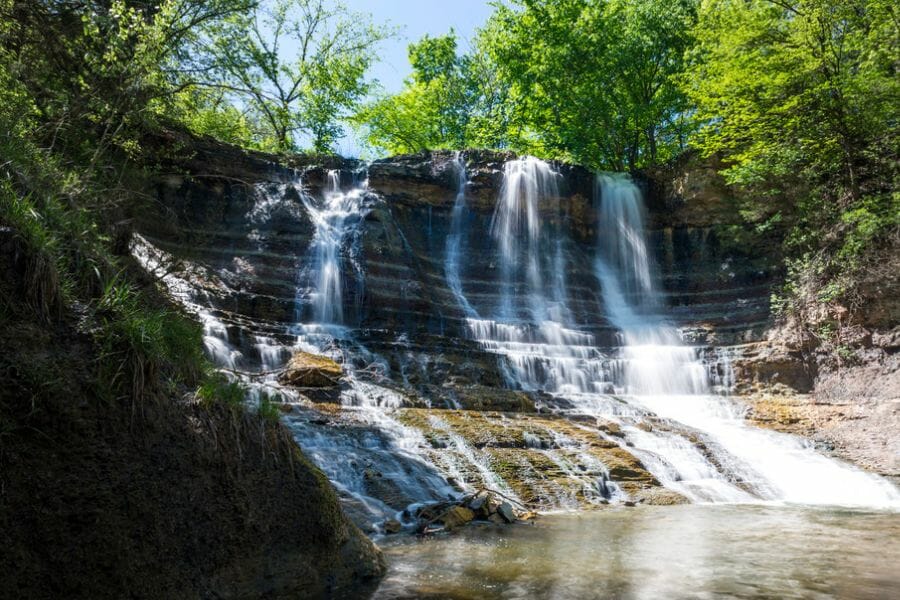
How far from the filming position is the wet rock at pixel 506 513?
696cm

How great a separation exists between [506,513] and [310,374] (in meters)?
5.80

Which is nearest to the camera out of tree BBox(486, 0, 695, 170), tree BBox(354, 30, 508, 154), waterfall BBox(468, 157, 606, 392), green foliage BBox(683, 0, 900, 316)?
green foliage BBox(683, 0, 900, 316)

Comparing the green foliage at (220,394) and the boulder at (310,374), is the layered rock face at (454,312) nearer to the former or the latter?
the boulder at (310,374)

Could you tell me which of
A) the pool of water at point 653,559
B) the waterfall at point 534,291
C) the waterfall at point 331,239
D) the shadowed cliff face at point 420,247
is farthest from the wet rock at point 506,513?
the waterfall at point 331,239

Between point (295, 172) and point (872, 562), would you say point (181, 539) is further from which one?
point (295, 172)

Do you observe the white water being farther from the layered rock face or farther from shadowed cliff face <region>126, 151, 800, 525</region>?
shadowed cliff face <region>126, 151, 800, 525</region>

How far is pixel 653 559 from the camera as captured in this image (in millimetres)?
5316

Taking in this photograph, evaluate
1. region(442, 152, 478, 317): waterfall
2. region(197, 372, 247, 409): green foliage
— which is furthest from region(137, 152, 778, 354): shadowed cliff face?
region(197, 372, 247, 409): green foliage

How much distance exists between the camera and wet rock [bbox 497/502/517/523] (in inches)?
274

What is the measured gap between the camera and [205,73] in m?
11.2

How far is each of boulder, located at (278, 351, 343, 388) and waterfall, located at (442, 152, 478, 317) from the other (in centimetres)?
804

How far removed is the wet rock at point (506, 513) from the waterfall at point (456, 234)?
12636mm

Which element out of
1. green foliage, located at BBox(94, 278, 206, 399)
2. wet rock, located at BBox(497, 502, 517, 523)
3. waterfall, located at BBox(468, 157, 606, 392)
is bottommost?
wet rock, located at BBox(497, 502, 517, 523)

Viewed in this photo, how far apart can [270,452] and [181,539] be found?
2.93ft
